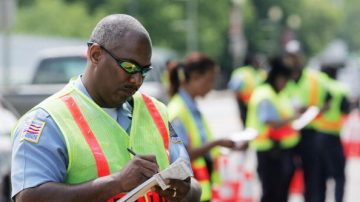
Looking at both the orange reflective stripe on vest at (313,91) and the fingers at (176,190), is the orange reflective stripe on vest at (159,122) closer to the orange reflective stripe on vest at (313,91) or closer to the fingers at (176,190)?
the fingers at (176,190)

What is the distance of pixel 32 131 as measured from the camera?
11.6 ft

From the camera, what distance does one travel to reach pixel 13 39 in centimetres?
5353

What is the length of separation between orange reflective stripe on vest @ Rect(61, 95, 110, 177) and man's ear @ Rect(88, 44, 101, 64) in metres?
0.17

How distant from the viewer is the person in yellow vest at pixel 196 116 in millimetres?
6984

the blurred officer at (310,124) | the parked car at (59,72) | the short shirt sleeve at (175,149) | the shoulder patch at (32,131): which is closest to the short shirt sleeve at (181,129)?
the short shirt sleeve at (175,149)

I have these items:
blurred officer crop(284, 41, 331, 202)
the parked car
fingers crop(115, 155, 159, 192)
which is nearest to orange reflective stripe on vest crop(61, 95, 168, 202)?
fingers crop(115, 155, 159, 192)

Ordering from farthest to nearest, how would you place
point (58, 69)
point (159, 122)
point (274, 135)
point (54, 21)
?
point (54, 21), point (58, 69), point (274, 135), point (159, 122)

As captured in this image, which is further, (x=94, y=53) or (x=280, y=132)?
(x=280, y=132)

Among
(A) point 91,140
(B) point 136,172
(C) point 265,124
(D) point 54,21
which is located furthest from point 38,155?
(D) point 54,21

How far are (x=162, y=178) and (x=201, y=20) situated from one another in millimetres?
80693

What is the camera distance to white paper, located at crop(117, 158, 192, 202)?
345cm

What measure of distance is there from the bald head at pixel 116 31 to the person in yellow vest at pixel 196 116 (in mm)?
3148

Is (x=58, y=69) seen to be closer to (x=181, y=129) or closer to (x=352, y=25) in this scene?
(x=181, y=129)

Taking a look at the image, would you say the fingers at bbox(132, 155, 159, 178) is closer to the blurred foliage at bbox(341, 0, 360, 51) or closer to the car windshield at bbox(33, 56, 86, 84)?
the car windshield at bbox(33, 56, 86, 84)
